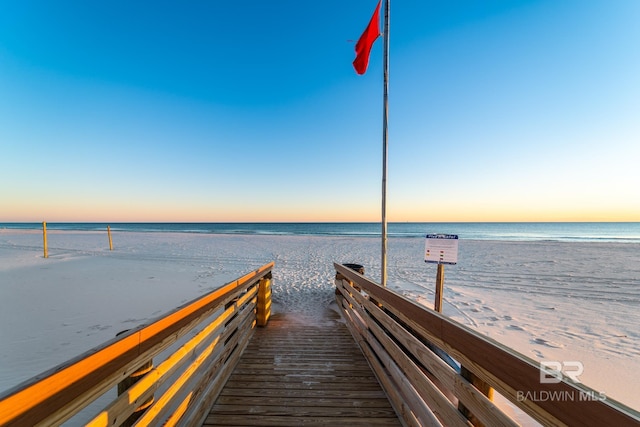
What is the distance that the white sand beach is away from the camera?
153 inches

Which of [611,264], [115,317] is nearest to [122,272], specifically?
[115,317]

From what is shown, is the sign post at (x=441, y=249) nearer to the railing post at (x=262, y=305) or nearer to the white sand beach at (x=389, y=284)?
the white sand beach at (x=389, y=284)

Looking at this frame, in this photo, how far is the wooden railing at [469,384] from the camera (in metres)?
0.91

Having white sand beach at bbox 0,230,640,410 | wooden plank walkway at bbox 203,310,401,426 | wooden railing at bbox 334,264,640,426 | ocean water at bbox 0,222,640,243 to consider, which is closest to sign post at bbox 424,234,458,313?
wooden railing at bbox 334,264,640,426

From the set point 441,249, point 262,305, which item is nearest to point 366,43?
point 441,249

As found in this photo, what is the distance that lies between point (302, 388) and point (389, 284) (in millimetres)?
6050

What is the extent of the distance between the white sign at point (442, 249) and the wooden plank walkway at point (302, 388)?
1.79 metres

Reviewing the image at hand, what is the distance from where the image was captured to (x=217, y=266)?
36.3ft

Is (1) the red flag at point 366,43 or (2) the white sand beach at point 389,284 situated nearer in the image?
(2) the white sand beach at point 389,284

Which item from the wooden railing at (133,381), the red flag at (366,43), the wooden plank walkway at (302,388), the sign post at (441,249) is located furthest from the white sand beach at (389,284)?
the red flag at (366,43)

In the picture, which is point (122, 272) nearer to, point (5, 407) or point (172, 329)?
point (172, 329)

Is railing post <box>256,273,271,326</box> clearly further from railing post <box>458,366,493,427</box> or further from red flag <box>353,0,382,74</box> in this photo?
red flag <box>353,0,382,74</box>

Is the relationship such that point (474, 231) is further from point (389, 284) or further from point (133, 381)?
point (133, 381)

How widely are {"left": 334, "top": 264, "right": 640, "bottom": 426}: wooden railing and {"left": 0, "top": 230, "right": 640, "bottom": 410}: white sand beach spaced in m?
3.09
